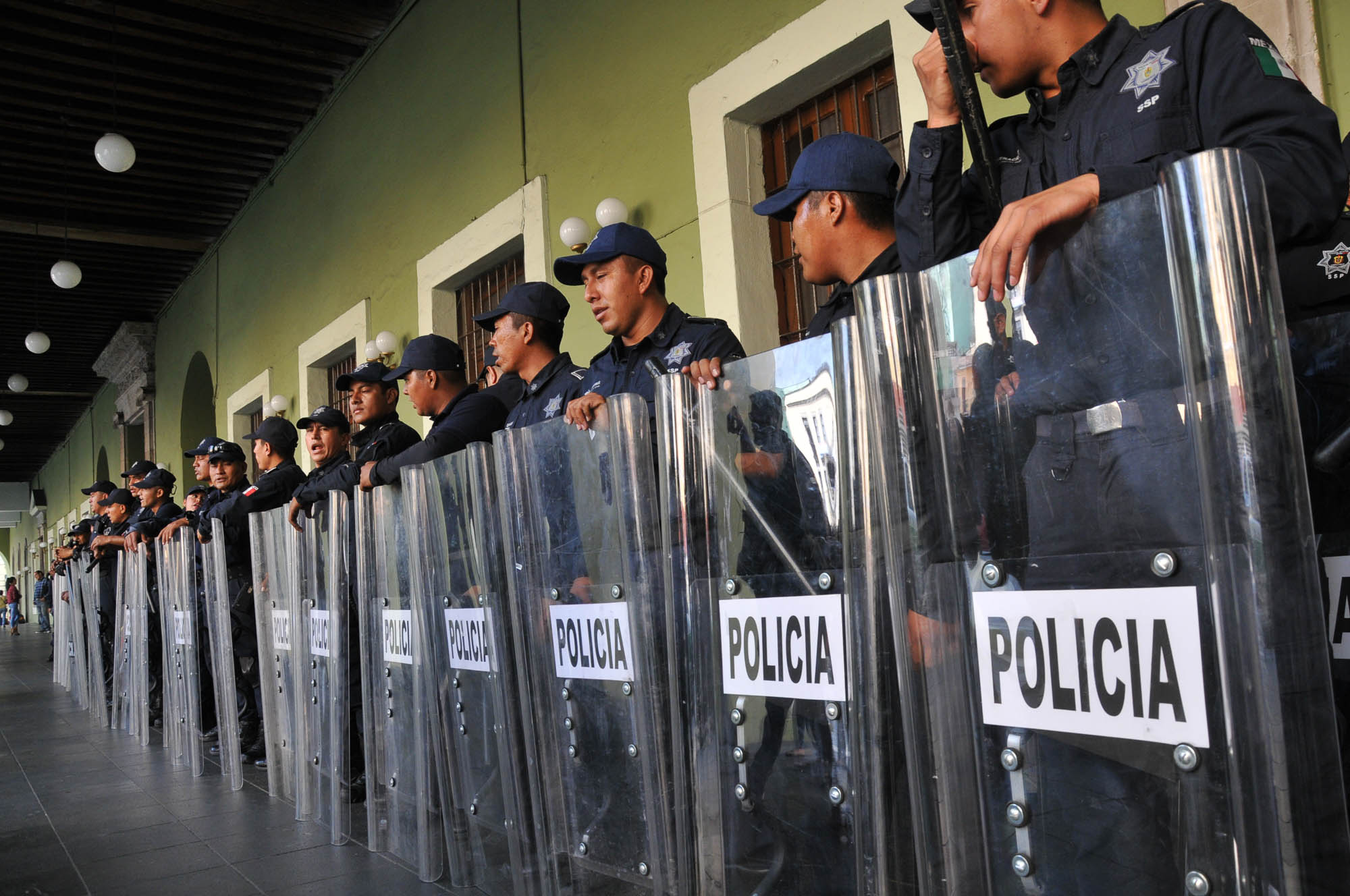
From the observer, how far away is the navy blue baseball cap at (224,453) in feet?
17.6

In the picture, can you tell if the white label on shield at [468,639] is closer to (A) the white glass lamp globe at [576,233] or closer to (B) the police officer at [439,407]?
(B) the police officer at [439,407]

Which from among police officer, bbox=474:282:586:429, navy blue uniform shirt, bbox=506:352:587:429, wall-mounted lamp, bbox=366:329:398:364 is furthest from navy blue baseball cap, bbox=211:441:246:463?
navy blue uniform shirt, bbox=506:352:587:429

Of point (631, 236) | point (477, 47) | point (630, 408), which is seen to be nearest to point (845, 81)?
point (631, 236)

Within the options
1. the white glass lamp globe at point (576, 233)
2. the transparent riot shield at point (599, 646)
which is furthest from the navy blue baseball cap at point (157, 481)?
the transparent riot shield at point (599, 646)

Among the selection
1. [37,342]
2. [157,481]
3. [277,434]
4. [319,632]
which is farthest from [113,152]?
[37,342]

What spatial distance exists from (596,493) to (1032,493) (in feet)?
3.21

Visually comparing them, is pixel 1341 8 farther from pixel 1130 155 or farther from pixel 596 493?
pixel 596 493

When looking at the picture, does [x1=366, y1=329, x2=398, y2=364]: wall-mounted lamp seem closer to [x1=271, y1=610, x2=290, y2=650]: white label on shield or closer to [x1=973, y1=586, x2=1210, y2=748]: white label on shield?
[x1=271, y1=610, x2=290, y2=650]: white label on shield

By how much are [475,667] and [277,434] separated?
300 centimetres

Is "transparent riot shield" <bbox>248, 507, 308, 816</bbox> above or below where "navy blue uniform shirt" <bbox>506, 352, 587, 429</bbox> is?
below

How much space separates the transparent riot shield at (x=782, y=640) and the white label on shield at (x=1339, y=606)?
1.70ft

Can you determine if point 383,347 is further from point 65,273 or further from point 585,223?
point 65,273

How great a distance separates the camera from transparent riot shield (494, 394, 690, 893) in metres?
1.82

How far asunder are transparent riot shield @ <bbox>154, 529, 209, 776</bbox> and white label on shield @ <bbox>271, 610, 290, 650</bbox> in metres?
1.19
